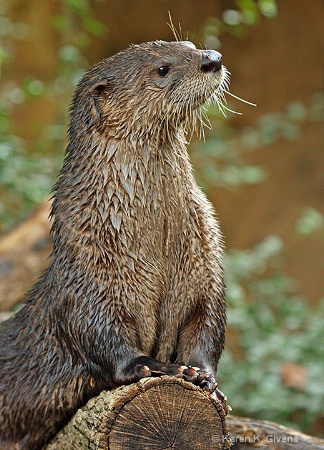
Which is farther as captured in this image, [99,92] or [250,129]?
[250,129]

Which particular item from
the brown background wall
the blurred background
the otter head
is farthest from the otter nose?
the brown background wall

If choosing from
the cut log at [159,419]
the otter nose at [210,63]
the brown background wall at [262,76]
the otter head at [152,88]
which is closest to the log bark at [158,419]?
the cut log at [159,419]

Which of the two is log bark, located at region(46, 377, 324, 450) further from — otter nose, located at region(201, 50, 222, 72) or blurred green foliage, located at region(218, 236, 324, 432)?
blurred green foliage, located at region(218, 236, 324, 432)

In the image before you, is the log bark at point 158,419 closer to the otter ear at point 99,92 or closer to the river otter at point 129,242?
the river otter at point 129,242

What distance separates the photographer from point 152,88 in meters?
2.55

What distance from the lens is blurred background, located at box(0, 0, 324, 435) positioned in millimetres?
5504

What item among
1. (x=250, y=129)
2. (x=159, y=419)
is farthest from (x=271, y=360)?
(x=159, y=419)

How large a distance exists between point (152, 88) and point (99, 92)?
19cm

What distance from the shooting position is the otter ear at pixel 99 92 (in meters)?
2.60

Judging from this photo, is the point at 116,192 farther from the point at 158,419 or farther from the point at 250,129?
the point at 250,129

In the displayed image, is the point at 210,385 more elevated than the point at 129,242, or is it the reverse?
the point at 129,242

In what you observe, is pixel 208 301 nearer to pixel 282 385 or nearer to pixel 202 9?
pixel 282 385

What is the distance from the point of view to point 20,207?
17.8ft

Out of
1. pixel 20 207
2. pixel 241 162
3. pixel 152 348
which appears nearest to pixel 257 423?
pixel 152 348
